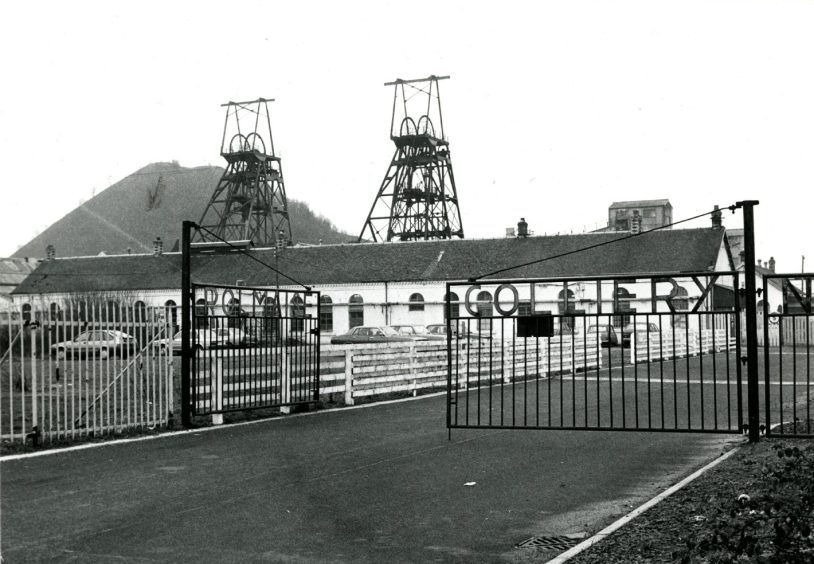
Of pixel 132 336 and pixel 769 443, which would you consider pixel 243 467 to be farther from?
pixel 769 443

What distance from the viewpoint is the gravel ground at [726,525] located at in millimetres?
5059

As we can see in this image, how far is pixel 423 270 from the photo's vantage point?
62.4 metres

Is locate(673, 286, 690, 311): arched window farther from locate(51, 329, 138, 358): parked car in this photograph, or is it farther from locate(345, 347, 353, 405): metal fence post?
locate(51, 329, 138, 358): parked car

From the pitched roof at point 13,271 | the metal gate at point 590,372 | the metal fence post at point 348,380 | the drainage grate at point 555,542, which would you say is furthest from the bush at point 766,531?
the pitched roof at point 13,271

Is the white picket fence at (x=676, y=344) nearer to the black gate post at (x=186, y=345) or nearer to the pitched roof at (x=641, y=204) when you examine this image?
the black gate post at (x=186, y=345)

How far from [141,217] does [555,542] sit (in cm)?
17123

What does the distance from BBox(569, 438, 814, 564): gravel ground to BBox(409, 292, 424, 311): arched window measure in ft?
174

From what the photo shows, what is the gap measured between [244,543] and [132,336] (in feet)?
23.4

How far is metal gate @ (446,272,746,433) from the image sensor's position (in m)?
10.9

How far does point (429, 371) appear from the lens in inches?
841

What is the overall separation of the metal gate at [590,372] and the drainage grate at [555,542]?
3147 millimetres

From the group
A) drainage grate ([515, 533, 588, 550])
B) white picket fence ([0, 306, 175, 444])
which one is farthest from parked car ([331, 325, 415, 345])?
drainage grate ([515, 533, 588, 550])

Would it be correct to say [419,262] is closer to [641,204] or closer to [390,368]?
[390,368]

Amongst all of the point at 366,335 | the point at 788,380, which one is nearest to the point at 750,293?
the point at 788,380
